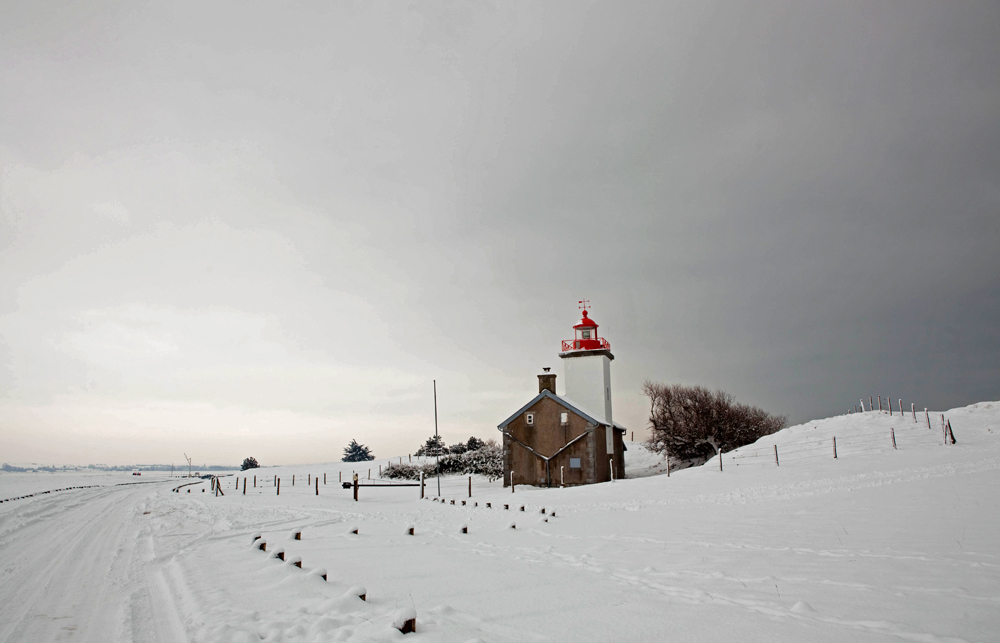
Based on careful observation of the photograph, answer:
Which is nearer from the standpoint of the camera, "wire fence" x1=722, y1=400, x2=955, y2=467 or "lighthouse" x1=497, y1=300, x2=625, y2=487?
"wire fence" x1=722, y1=400, x2=955, y2=467

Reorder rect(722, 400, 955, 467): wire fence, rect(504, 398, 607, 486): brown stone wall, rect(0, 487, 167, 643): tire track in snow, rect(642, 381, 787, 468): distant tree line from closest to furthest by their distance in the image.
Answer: rect(0, 487, 167, 643): tire track in snow, rect(722, 400, 955, 467): wire fence, rect(504, 398, 607, 486): brown stone wall, rect(642, 381, 787, 468): distant tree line

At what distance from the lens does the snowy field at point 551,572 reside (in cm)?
551

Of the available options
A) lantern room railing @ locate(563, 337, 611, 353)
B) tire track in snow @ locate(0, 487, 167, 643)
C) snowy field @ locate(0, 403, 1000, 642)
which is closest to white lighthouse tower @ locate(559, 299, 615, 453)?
lantern room railing @ locate(563, 337, 611, 353)

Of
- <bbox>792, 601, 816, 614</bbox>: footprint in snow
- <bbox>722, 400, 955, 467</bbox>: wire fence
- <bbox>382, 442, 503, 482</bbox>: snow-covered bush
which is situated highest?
<bbox>722, 400, 955, 467</bbox>: wire fence

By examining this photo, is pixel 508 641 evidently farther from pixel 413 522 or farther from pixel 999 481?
pixel 999 481

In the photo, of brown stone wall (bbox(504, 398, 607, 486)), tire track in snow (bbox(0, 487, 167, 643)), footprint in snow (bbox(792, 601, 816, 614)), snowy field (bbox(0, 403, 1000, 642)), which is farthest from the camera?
brown stone wall (bbox(504, 398, 607, 486))

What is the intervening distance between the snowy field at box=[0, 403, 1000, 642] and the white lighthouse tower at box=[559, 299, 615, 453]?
19830 mm

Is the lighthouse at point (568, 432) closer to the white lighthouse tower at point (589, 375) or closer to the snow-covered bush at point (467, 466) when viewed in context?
the white lighthouse tower at point (589, 375)

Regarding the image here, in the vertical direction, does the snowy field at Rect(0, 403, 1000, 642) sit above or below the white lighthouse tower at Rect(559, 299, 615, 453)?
below

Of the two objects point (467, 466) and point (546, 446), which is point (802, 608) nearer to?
point (546, 446)

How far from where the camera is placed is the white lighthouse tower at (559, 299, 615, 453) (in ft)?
128

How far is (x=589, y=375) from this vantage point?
3934 cm

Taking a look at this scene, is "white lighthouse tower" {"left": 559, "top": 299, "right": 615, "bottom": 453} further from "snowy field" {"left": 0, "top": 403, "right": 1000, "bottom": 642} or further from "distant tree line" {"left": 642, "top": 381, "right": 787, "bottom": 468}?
"snowy field" {"left": 0, "top": 403, "right": 1000, "bottom": 642}

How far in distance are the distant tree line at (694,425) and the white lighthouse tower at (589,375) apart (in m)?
8.33
